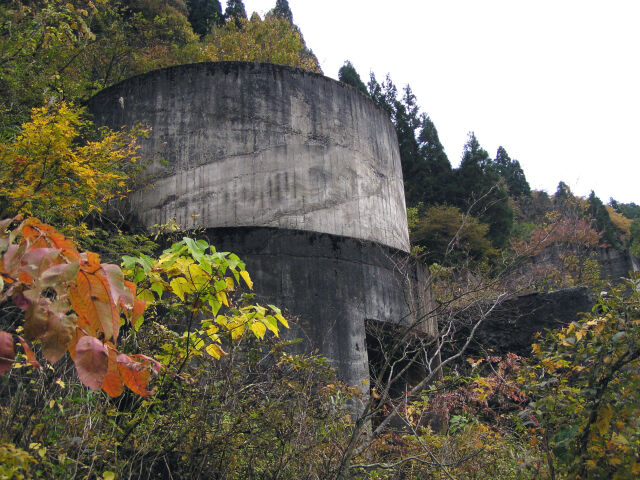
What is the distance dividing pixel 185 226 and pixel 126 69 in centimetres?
1138

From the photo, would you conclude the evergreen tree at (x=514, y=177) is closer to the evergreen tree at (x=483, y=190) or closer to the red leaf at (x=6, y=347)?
the evergreen tree at (x=483, y=190)

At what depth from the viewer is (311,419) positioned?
4180 mm

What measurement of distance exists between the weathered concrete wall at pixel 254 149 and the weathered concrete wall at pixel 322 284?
0.45m

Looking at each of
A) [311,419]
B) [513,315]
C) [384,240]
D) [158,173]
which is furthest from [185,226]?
[513,315]

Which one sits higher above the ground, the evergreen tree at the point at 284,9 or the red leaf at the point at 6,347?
the evergreen tree at the point at 284,9

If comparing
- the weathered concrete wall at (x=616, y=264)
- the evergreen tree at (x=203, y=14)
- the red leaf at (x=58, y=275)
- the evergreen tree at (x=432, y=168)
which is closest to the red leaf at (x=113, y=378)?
the red leaf at (x=58, y=275)

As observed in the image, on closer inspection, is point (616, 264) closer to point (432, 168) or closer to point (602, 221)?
point (602, 221)

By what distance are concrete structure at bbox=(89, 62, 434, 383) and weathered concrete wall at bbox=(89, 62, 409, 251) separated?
2 cm

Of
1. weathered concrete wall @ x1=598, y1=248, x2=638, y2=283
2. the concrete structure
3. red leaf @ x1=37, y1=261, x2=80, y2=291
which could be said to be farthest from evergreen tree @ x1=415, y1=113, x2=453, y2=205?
red leaf @ x1=37, y1=261, x2=80, y2=291

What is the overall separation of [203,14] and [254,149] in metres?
19.2

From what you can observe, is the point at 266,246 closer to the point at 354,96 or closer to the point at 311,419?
the point at 354,96

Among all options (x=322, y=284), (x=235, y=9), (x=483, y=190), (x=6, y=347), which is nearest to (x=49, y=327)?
(x=6, y=347)

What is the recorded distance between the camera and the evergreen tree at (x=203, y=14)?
25.5 meters

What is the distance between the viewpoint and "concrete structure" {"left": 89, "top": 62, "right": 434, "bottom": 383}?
8336mm
